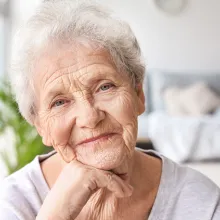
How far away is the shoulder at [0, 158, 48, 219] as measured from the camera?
3.92 ft

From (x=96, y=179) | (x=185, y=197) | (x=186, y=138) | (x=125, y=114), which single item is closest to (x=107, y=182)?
(x=96, y=179)

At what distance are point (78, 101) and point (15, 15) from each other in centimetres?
408

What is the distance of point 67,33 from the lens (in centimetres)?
110

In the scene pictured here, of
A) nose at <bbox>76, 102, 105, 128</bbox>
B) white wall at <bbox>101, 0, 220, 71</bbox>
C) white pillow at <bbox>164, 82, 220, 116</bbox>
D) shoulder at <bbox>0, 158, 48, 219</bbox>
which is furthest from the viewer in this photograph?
white wall at <bbox>101, 0, 220, 71</bbox>

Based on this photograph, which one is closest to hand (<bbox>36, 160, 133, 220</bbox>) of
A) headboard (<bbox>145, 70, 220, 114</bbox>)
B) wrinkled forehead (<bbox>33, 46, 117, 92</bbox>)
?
wrinkled forehead (<bbox>33, 46, 117, 92</bbox>)

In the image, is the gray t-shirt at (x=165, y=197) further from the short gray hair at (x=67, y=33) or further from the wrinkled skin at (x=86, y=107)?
the short gray hair at (x=67, y=33)

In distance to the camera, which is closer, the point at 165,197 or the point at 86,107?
the point at 86,107

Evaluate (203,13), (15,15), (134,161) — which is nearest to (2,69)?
(15,15)

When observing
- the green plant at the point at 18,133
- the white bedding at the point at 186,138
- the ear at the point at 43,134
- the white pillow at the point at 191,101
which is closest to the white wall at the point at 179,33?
the white pillow at the point at 191,101

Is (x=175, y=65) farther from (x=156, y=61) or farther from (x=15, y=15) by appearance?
(x=15, y=15)

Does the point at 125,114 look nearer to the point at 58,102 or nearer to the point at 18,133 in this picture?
the point at 58,102

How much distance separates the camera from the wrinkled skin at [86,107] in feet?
3.59

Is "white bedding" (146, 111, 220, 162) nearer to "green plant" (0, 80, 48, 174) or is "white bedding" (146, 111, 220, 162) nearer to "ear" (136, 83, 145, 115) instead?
"green plant" (0, 80, 48, 174)

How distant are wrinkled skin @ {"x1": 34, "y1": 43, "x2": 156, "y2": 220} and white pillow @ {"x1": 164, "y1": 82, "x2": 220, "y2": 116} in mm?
4114
